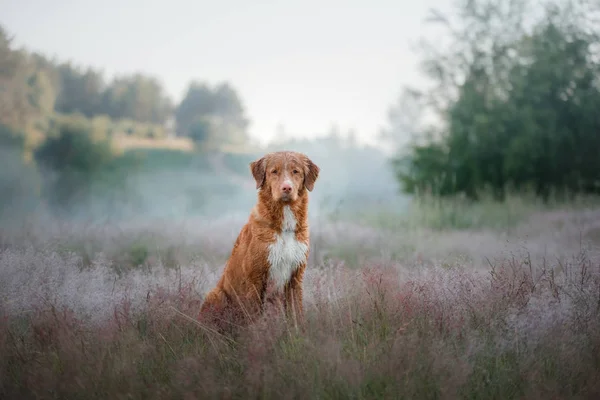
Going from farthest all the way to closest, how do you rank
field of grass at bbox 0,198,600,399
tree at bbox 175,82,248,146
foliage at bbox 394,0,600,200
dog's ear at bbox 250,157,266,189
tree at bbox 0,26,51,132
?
tree at bbox 175,82,248,146 → foliage at bbox 394,0,600,200 → tree at bbox 0,26,51,132 → dog's ear at bbox 250,157,266,189 → field of grass at bbox 0,198,600,399

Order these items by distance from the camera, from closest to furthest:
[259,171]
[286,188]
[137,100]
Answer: [286,188], [259,171], [137,100]

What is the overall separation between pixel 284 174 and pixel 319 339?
1465mm

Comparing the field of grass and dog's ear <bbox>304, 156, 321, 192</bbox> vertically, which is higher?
dog's ear <bbox>304, 156, 321, 192</bbox>

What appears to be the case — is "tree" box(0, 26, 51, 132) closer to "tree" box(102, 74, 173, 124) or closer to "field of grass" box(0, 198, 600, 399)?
"tree" box(102, 74, 173, 124)

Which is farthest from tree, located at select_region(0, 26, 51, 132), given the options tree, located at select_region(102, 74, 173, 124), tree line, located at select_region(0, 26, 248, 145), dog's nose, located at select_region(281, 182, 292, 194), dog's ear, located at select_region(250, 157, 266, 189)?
dog's nose, located at select_region(281, 182, 292, 194)

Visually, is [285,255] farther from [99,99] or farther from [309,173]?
[99,99]

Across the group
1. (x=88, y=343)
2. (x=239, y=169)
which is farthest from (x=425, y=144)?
(x=88, y=343)

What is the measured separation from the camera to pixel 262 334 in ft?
11.2

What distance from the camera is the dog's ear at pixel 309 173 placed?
4461 millimetres

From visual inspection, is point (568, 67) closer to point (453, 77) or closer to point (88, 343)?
point (453, 77)

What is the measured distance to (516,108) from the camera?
17188mm

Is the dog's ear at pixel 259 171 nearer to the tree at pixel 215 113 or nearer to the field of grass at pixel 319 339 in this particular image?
the field of grass at pixel 319 339

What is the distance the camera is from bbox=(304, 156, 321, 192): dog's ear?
4.46 meters

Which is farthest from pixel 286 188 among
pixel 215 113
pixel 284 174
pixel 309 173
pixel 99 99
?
pixel 215 113
